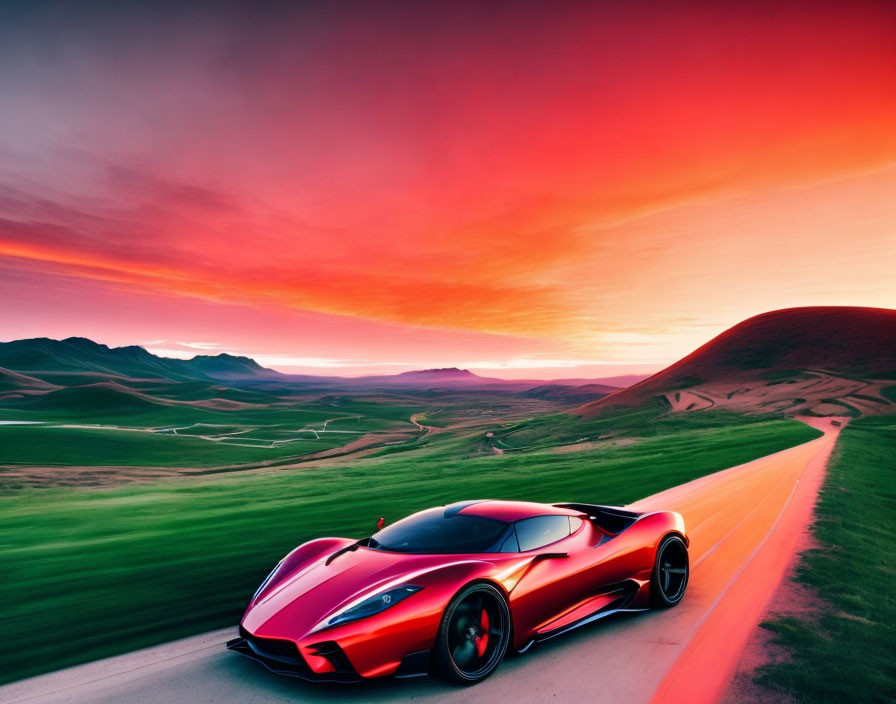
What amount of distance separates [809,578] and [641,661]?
3.95 metres

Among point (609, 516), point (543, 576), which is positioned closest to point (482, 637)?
point (543, 576)

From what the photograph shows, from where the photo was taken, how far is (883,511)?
44.4 feet

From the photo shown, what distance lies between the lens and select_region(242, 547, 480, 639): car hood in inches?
198

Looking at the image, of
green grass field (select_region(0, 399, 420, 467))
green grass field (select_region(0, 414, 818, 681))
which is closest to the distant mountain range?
green grass field (select_region(0, 399, 420, 467))

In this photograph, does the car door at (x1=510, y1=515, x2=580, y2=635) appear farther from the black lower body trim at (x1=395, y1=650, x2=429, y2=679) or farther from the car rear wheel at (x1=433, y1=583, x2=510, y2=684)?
the black lower body trim at (x1=395, y1=650, x2=429, y2=679)

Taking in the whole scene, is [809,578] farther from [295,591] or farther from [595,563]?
[295,591]

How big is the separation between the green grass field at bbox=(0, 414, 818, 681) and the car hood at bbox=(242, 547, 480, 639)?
1984mm

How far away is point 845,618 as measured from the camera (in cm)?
652

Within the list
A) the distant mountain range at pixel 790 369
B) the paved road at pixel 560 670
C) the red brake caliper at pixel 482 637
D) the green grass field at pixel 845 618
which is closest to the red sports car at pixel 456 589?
the red brake caliper at pixel 482 637

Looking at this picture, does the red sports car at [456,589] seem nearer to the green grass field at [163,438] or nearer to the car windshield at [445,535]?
the car windshield at [445,535]

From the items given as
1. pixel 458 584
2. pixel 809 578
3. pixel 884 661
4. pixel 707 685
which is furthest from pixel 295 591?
pixel 809 578

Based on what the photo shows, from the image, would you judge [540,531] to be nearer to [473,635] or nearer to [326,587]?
[473,635]

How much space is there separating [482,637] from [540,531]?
4.40ft

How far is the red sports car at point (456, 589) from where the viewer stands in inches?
190
